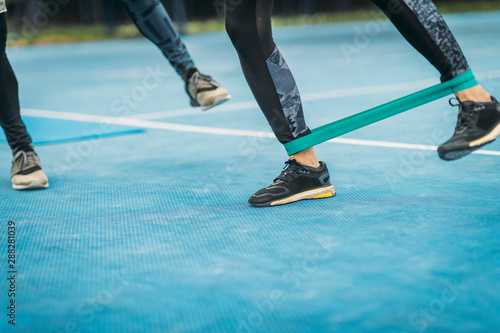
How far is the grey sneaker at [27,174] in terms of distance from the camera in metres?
2.49

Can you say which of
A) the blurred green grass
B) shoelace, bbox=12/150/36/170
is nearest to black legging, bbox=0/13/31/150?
shoelace, bbox=12/150/36/170

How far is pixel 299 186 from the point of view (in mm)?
2172

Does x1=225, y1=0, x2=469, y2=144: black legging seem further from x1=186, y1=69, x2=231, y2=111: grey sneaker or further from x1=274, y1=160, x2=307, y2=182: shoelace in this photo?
x1=186, y1=69, x2=231, y2=111: grey sneaker

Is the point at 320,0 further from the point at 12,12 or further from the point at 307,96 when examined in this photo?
the point at 307,96

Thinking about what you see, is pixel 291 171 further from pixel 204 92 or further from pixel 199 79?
pixel 199 79

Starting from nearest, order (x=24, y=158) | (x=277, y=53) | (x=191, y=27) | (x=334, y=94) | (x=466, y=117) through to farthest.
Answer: (x=466, y=117) < (x=277, y=53) < (x=24, y=158) < (x=334, y=94) < (x=191, y=27)

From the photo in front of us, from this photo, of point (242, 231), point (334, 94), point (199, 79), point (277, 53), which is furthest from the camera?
point (334, 94)

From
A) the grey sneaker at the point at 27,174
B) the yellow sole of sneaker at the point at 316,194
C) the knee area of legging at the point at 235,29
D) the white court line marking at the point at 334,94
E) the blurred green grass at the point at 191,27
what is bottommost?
the blurred green grass at the point at 191,27

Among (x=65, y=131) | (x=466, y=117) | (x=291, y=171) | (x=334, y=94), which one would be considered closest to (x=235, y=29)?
(x=291, y=171)

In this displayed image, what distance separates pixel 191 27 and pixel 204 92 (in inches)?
469

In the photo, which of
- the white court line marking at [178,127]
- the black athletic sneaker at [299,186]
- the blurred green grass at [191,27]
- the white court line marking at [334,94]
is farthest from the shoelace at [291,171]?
the blurred green grass at [191,27]

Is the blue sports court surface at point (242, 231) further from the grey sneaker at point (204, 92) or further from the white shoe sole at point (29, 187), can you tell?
the grey sneaker at point (204, 92)

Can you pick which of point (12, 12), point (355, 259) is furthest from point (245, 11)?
point (12, 12)

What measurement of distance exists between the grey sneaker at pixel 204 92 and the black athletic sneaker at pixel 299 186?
54 cm
